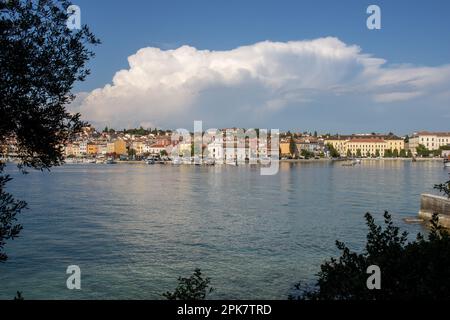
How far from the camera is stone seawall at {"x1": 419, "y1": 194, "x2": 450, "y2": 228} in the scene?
84.4ft

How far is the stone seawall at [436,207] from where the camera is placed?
2573cm

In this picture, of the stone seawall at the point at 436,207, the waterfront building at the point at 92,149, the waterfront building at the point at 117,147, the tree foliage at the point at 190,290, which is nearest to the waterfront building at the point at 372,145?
the waterfront building at the point at 117,147

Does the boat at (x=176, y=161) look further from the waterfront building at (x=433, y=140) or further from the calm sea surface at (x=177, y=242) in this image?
the calm sea surface at (x=177, y=242)

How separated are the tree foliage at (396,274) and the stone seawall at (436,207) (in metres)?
21.2

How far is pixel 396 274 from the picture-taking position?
561 cm

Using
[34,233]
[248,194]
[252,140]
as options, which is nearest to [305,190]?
[248,194]

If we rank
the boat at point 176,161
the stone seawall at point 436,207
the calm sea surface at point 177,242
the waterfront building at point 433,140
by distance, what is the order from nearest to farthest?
the calm sea surface at point 177,242
the stone seawall at point 436,207
the boat at point 176,161
the waterfront building at point 433,140

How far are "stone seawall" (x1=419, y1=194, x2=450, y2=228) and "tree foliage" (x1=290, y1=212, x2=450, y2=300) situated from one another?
2121 centimetres

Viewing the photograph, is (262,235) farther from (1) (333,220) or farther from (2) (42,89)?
(2) (42,89)

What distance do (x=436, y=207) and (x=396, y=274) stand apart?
966 inches

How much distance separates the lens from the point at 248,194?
142 feet

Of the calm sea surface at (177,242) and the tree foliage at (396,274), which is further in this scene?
the calm sea surface at (177,242)
